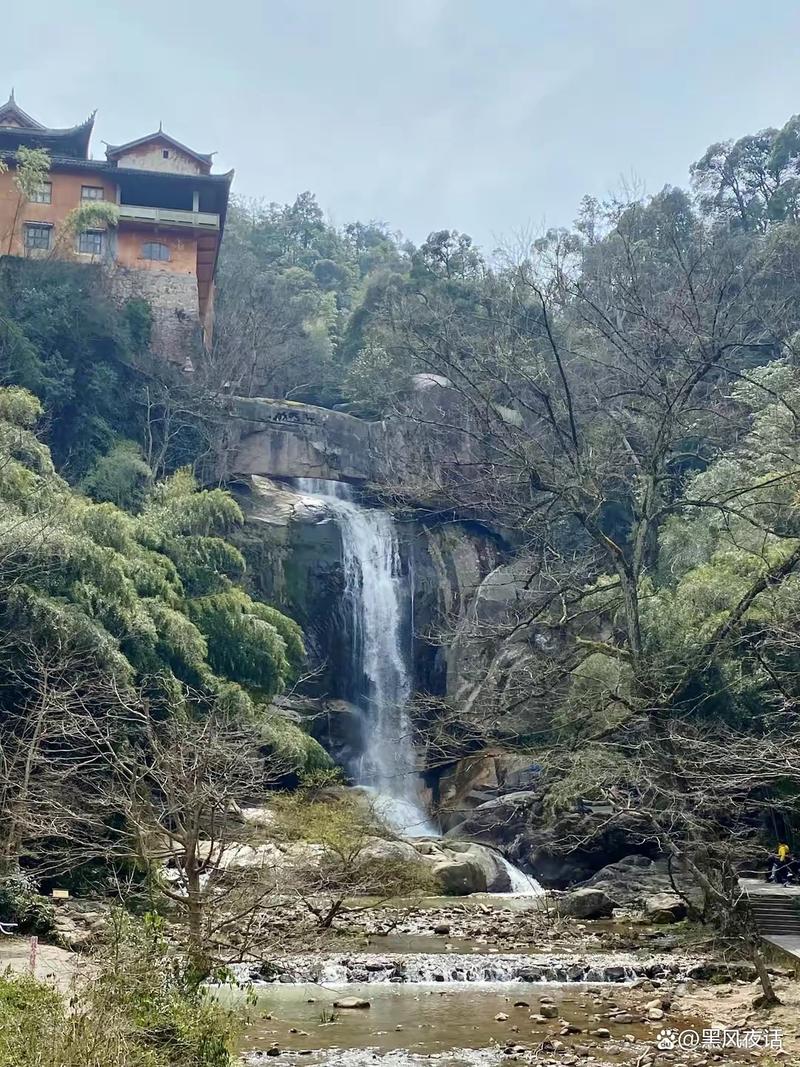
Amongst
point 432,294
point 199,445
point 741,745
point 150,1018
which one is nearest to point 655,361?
point 741,745

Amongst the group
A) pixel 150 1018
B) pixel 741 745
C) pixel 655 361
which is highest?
pixel 655 361

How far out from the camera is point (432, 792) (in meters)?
29.0

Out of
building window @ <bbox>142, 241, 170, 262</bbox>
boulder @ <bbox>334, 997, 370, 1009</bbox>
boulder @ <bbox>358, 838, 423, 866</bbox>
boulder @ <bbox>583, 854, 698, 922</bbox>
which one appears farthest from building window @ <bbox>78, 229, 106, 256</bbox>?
boulder @ <bbox>334, 997, 370, 1009</bbox>

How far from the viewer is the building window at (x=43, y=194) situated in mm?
35719

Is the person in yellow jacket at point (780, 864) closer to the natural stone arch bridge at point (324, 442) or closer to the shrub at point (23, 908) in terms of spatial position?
the shrub at point (23, 908)

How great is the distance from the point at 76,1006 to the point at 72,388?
2739cm

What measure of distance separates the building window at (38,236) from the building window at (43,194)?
2.58 ft

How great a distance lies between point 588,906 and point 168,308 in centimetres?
2586

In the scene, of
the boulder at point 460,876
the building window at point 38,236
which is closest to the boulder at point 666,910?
the boulder at point 460,876

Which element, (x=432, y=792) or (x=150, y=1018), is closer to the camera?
(x=150, y=1018)

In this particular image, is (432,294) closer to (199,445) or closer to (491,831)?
(199,445)

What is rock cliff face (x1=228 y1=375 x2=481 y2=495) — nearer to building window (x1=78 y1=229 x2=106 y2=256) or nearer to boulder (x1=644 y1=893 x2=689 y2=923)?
building window (x1=78 y1=229 x2=106 y2=256)

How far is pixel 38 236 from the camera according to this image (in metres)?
35.8

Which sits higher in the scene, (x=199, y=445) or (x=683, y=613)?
(x=199, y=445)
